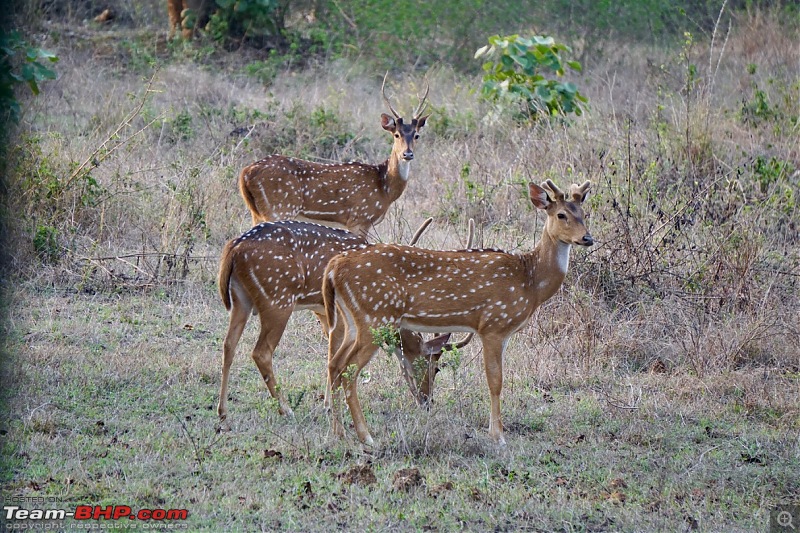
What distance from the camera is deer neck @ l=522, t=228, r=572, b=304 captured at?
739 cm

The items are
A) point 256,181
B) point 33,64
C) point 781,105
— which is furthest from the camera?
point 781,105

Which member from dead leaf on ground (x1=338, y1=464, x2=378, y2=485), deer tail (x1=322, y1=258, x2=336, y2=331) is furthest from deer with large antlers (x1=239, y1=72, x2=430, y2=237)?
dead leaf on ground (x1=338, y1=464, x2=378, y2=485)

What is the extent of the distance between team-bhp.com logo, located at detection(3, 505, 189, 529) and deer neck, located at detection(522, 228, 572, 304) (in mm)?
2986

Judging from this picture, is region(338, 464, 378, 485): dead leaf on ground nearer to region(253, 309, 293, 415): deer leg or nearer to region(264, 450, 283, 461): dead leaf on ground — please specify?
region(264, 450, 283, 461): dead leaf on ground

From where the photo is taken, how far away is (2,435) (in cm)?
647

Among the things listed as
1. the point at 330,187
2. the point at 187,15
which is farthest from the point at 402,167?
the point at 187,15

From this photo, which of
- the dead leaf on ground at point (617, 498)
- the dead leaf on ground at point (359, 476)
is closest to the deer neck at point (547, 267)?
the dead leaf on ground at point (617, 498)

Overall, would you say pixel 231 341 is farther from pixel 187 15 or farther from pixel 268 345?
pixel 187 15

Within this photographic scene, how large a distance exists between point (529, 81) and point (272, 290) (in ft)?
24.7

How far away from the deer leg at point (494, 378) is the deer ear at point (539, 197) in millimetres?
1031

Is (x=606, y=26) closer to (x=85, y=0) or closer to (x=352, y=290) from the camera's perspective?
(x=85, y=0)

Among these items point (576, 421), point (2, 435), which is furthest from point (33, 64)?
point (576, 421)

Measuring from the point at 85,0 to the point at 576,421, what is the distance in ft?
57.4

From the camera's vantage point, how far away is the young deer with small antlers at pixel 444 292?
22.6 ft
